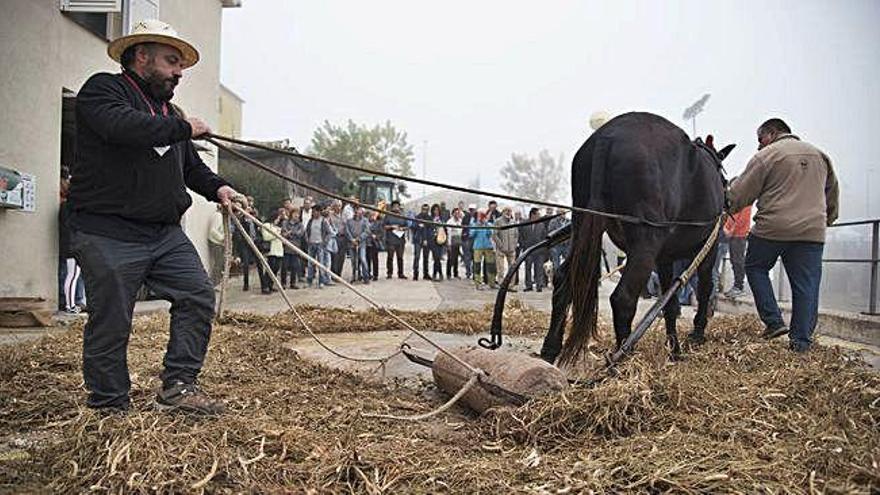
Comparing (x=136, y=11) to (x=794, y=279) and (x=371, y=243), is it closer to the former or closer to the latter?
(x=371, y=243)

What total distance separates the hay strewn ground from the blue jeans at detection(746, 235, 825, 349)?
98cm

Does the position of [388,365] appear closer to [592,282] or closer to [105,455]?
[592,282]

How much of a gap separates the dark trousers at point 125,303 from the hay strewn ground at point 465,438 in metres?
0.19

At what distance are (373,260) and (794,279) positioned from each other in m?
11.5

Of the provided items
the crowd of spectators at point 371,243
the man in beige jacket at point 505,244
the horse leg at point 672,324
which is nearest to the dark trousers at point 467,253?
the crowd of spectators at point 371,243

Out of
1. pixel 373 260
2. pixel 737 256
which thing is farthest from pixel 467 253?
pixel 737 256

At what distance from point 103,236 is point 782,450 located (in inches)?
117

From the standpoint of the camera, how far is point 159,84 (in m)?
3.28

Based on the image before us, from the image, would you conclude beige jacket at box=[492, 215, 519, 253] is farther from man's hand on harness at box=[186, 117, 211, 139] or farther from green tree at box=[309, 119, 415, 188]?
green tree at box=[309, 119, 415, 188]

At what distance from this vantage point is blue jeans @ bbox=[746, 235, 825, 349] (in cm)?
513

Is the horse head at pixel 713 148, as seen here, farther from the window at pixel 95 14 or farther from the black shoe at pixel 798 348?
the window at pixel 95 14

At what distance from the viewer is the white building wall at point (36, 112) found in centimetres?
742

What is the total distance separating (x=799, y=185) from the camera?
208 inches

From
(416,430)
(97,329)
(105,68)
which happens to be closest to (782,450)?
Result: (416,430)
